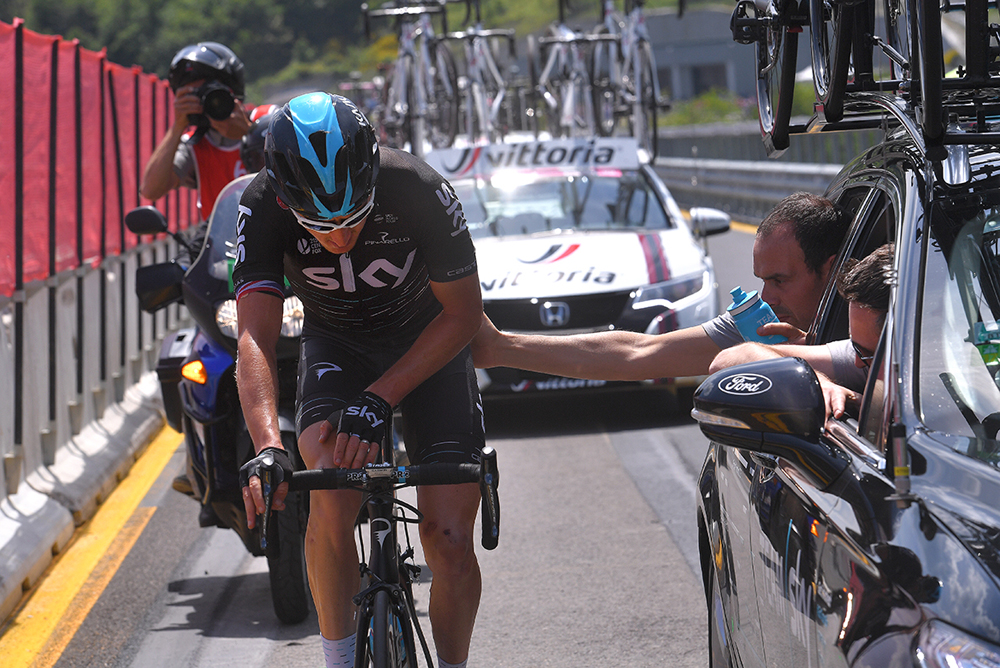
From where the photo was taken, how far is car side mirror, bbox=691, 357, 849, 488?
101 inches

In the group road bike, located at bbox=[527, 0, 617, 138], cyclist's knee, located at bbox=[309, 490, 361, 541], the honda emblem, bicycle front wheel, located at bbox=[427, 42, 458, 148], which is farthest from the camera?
bicycle front wheel, located at bbox=[427, 42, 458, 148]

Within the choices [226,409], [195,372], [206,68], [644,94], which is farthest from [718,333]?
[644,94]

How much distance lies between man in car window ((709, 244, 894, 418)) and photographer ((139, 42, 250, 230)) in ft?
13.2

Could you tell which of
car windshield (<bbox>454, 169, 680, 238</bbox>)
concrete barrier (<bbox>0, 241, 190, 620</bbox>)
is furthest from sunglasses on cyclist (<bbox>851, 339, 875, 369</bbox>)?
car windshield (<bbox>454, 169, 680, 238</bbox>)

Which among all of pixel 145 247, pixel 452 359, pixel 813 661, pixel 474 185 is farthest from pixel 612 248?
pixel 813 661

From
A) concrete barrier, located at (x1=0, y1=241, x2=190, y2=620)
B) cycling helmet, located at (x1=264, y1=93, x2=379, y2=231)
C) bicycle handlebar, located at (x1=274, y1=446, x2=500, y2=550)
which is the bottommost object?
concrete barrier, located at (x1=0, y1=241, x2=190, y2=620)

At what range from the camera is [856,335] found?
3061 millimetres

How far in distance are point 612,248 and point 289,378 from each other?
4501 millimetres

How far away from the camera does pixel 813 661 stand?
7.98ft

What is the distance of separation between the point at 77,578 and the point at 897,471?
4.74 meters

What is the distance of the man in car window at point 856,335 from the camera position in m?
2.93

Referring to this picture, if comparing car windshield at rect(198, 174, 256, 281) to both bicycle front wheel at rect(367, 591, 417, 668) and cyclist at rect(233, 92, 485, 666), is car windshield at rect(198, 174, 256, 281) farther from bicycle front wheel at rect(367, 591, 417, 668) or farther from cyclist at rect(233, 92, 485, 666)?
bicycle front wheel at rect(367, 591, 417, 668)

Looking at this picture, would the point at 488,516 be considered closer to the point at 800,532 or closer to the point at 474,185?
the point at 800,532

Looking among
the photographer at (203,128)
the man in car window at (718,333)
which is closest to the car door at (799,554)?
the man in car window at (718,333)
